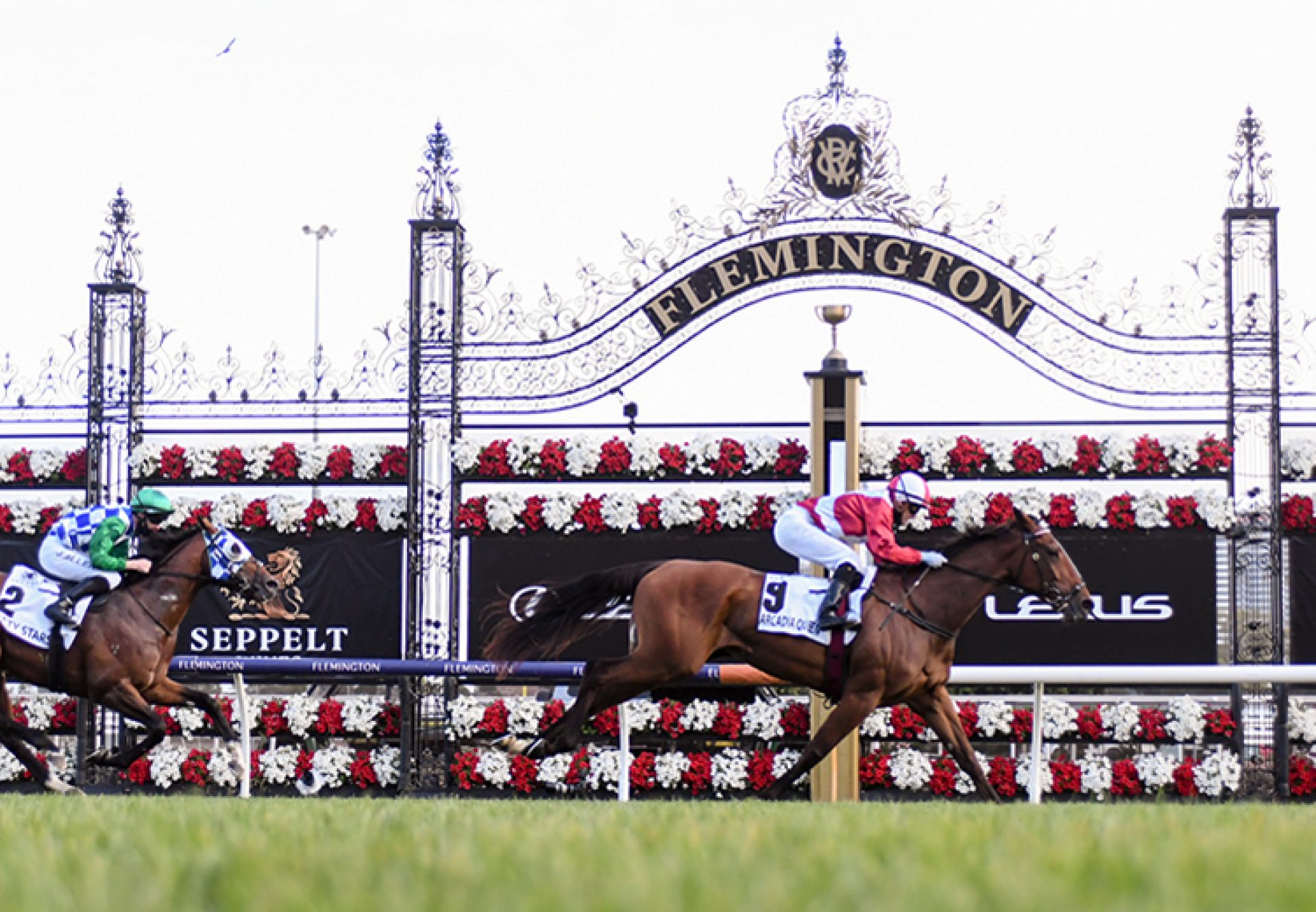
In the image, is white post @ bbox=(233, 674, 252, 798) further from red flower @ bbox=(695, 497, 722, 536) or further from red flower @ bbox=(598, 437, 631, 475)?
red flower @ bbox=(695, 497, 722, 536)

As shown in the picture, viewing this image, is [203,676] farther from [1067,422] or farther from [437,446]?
[1067,422]

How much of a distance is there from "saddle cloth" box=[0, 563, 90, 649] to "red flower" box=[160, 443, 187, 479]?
243cm

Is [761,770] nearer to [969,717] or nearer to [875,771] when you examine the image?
[875,771]

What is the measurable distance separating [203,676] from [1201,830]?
9.67 metres

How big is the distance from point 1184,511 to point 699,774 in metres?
3.80

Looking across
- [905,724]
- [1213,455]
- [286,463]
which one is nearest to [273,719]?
[286,463]

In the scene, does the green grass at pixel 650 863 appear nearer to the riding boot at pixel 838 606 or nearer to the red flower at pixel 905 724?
the riding boot at pixel 838 606

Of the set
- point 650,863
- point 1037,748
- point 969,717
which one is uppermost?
point 650,863

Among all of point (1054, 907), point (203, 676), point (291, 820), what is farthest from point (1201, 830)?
point (203, 676)

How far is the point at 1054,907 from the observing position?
1.74 metres

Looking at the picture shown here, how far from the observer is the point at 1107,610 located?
11523mm

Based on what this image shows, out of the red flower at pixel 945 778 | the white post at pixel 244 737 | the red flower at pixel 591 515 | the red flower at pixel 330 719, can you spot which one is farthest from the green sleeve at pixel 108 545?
the red flower at pixel 945 778

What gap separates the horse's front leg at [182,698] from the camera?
398 inches

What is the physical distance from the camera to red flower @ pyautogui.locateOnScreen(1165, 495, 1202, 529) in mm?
11461
